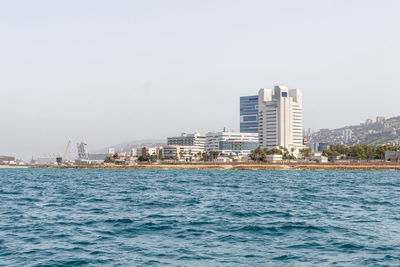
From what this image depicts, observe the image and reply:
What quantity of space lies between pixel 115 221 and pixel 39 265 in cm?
1173

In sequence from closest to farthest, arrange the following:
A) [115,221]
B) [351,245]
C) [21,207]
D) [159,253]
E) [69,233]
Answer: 1. [159,253]
2. [351,245]
3. [69,233]
4. [115,221]
5. [21,207]

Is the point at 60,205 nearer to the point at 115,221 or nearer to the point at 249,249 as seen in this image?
the point at 115,221

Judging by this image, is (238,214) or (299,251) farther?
(238,214)

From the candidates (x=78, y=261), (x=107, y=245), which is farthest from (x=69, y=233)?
(x=78, y=261)

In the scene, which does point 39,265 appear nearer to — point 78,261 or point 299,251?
point 78,261

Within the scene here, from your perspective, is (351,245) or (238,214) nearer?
(351,245)

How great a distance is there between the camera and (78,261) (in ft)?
63.5

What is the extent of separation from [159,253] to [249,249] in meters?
4.21

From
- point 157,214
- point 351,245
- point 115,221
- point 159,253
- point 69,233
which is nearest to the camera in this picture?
point 159,253

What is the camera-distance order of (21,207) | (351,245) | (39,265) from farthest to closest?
(21,207)
(351,245)
(39,265)

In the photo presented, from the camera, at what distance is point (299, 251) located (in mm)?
21188

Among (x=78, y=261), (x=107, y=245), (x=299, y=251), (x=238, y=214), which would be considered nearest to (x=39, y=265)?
(x=78, y=261)

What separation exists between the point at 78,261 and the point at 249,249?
773cm

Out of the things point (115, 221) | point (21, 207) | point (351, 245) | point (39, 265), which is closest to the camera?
point (39, 265)
